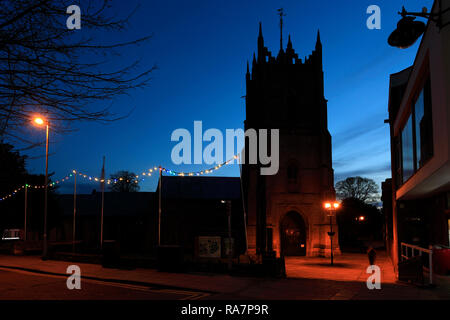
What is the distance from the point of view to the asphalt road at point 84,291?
11547mm

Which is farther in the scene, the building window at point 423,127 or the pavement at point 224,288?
the building window at point 423,127

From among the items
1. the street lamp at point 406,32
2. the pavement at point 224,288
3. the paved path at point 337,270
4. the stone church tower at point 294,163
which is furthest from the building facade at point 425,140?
the stone church tower at point 294,163

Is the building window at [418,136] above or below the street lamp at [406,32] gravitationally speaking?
below

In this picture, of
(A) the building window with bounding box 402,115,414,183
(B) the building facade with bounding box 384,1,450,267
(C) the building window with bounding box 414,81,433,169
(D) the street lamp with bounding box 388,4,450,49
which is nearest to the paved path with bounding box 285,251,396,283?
(B) the building facade with bounding box 384,1,450,267

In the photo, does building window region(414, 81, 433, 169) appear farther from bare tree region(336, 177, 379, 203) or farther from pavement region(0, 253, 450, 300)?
bare tree region(336, 177, 379, 203)

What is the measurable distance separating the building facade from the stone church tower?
40.8 feet

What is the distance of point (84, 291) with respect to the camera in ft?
40.9

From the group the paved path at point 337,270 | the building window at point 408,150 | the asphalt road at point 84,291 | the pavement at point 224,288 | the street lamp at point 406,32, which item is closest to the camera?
the street lamp at point 406,32

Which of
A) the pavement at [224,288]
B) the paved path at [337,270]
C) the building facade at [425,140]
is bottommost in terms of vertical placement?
the paved path at [337,270]

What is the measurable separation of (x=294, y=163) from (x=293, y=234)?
22.2 feet

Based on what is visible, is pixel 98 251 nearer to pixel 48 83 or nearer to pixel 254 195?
pixel 254 195

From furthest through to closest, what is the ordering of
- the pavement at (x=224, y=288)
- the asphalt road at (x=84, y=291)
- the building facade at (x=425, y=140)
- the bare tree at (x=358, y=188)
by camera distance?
the bare tree at (x=358, y=188), the pavement at (x=224, y=288), the asphalt road at (x=84, y=291), the building facade at (x=425, y=140)

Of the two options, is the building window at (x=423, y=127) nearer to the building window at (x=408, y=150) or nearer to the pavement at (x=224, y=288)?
the building window at (x=408, y=150)

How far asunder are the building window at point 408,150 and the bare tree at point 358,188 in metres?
54.6
